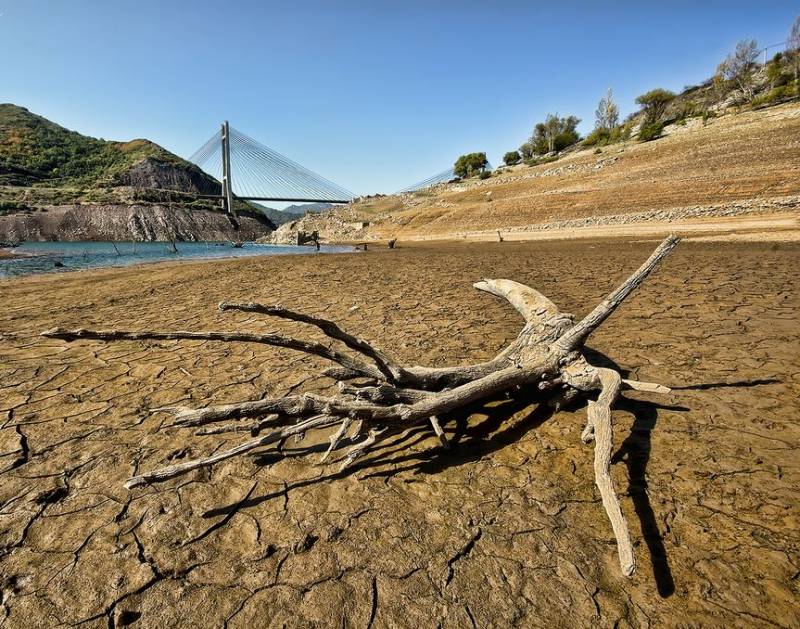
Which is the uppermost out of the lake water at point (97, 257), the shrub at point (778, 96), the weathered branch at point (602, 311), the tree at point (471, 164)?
the tree at point (471, 164)

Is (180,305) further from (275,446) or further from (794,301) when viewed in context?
(794,301)

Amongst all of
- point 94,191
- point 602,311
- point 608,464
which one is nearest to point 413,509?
point 608,464

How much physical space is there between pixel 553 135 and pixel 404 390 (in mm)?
60394

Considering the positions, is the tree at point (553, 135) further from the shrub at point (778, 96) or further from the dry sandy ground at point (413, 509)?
the dry sandy ground at point (413, 509)

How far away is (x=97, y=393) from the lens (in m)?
2.93

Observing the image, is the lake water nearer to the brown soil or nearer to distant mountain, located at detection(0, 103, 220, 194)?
the brown soil

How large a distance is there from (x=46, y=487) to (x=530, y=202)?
84.1ft

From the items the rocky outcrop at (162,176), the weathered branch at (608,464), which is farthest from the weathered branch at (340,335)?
the rocky outcrop at (162,176)

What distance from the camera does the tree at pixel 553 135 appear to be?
47.8 metres

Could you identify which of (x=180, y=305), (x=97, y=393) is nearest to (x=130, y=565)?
(x=97, y=393)

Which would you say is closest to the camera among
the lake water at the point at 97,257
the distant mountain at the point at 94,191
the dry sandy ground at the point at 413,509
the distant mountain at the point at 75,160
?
the dry sandy ground at the point at 413,509

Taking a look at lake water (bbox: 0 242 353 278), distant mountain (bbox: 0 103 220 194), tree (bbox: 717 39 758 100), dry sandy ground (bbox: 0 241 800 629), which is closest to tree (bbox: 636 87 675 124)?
tree (bbox: 717 39 758 100)

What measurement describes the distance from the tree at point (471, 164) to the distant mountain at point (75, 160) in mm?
71049

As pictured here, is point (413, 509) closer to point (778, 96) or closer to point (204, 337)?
point (204, 337)
